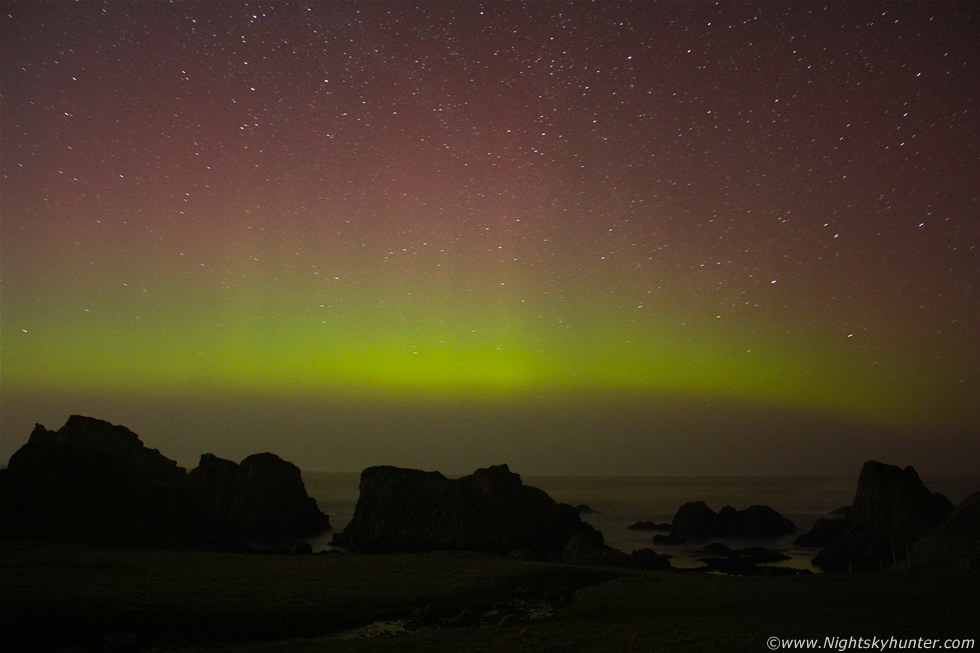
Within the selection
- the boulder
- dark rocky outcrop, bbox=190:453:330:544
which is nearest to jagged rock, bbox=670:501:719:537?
the boulder

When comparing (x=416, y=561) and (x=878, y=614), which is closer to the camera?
(x=878, y=614)

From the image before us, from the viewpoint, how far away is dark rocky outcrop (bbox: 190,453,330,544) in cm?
7694

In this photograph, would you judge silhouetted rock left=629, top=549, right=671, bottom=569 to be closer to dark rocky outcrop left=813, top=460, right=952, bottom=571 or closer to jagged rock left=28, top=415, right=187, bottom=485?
dark rocky outcrop left=813, top=460, right=952, bottom=571

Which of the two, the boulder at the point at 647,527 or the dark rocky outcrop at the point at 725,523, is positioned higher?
the dark rocky outcrop at the point at 725,523

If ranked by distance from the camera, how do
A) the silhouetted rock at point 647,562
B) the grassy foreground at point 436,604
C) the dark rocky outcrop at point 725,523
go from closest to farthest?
the grassy foreground at point 436,604, the silhouetted rock at point 647,562, the dark rocky outcrop at point 725,523

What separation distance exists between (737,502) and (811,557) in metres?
98.3

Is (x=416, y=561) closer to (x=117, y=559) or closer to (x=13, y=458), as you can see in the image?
(x=117, y=559)

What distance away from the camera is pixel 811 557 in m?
57.5

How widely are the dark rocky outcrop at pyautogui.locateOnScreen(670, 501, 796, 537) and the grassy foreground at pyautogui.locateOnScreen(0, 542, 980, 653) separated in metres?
Answer: 51.1

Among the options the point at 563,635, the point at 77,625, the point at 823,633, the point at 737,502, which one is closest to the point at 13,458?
the point at 77,625

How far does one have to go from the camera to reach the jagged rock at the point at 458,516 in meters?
57.4

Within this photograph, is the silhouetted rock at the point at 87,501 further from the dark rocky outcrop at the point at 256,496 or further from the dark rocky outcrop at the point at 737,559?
the dark rocky outcrop at the point at 737,559

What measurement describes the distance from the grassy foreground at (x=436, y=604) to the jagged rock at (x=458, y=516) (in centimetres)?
2615

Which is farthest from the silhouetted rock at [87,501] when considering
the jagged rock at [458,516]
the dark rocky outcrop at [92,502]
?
the jagged rock at [458,516]
